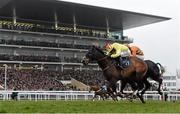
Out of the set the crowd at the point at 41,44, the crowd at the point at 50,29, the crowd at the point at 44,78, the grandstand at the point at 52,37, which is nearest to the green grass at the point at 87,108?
the crowd at the point at 44,78

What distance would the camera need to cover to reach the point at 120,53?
1331cm

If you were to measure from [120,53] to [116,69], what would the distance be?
0.53m

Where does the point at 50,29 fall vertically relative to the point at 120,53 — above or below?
above

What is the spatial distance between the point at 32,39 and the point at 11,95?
3597 centimetres

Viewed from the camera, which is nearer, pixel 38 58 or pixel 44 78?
pixel 44 78

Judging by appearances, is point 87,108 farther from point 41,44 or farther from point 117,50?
point 41,44

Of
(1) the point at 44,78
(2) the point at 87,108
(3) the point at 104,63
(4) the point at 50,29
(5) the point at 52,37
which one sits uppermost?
(4) the point at 50,29

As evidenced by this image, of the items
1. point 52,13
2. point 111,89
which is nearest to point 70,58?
point 52,13

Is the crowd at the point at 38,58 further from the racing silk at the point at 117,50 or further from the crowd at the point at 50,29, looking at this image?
the racing silk at the point at 117,50

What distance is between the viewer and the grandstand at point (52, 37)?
56000mm

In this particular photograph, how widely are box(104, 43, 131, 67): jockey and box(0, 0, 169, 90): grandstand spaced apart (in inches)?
1440

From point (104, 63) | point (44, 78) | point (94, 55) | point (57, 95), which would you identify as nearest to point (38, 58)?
point (44, 78)

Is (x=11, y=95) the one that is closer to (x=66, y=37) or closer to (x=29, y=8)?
(x=29, y=8)

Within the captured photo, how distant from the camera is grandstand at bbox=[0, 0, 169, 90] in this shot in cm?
5600
